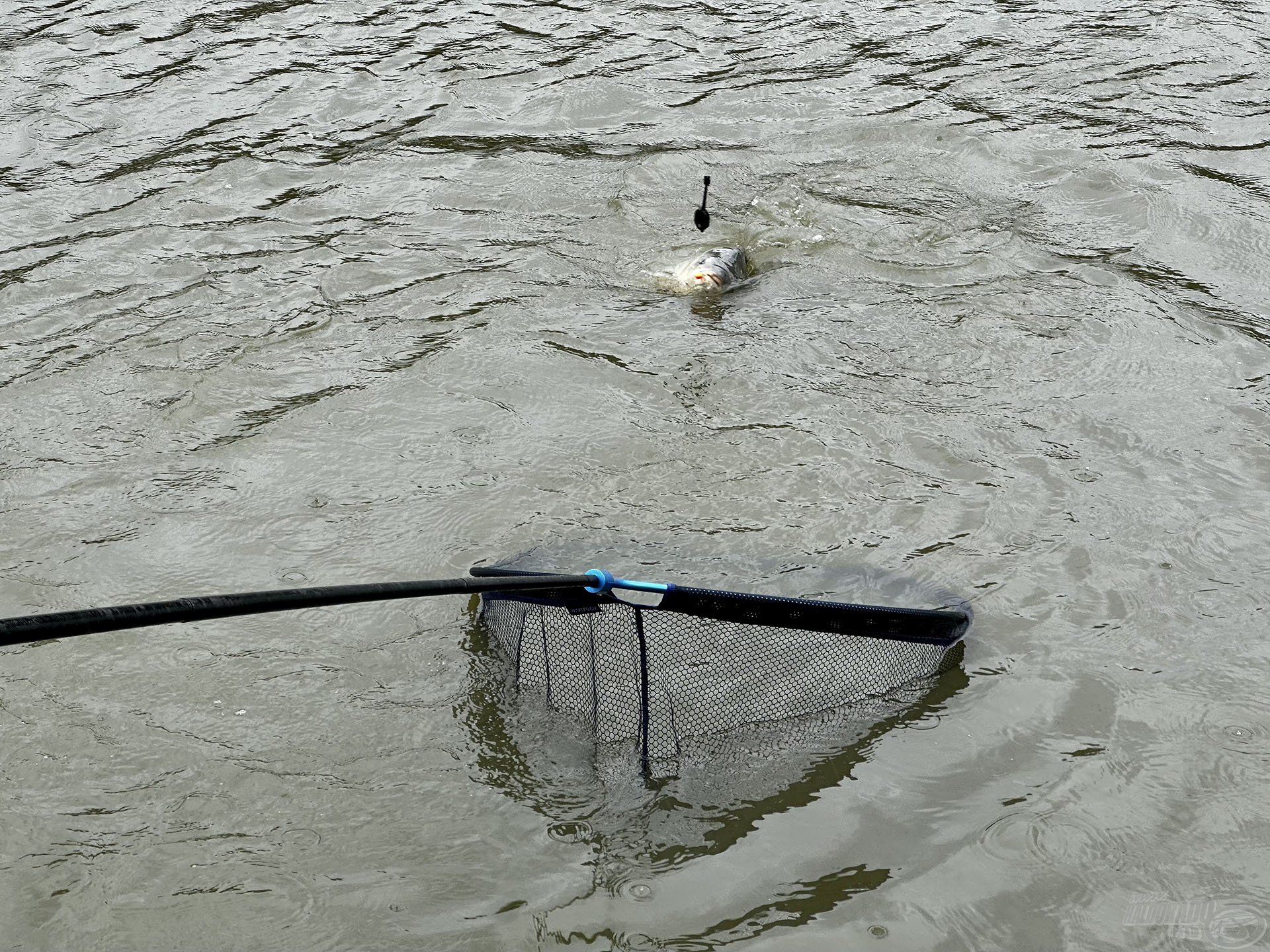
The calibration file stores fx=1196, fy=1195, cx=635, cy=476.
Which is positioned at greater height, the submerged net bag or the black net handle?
the black net handle

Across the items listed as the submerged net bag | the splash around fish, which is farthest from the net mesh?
the splash around fish

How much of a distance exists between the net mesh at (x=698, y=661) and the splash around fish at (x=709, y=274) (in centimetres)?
309

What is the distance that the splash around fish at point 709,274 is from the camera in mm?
6387

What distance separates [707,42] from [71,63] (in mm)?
4862

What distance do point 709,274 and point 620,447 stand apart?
1.54 m

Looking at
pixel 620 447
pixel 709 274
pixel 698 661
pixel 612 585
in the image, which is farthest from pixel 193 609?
pixel 709 274

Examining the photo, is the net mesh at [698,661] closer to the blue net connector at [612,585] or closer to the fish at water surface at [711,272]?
the blue net connector at [612,585]

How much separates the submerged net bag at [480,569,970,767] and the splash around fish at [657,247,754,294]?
3.09m

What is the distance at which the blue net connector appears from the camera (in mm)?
2938

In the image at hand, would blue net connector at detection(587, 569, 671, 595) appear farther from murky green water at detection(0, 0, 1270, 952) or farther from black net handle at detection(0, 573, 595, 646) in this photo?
murky green water at detection(0, 0, 1270, 952)

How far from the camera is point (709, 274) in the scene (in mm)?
6371

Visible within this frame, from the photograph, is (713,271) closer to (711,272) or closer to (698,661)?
(711,272)

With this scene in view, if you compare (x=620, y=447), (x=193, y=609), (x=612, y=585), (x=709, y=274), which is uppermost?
(x=193, y=609)

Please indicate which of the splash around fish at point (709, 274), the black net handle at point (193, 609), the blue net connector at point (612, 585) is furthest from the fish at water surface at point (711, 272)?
the black net handle at point (193, 609)
